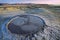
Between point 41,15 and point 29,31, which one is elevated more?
point 41,15

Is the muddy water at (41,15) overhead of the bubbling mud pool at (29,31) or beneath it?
overhead

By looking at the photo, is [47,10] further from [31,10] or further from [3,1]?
[3,1]

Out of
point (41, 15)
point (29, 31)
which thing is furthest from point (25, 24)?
point (41, 15)

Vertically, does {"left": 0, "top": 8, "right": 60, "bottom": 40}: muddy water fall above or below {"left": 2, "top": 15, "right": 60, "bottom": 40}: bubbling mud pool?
above

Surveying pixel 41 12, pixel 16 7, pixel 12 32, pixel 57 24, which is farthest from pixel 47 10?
pixel 12 32

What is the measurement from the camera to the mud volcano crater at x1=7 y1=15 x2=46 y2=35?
1245 mm

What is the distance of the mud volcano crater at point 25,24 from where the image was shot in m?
1.25

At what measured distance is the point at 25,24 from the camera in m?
1.29

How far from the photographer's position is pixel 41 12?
4.51ft

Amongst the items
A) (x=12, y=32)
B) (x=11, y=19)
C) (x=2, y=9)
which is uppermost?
(x=2, y=9)

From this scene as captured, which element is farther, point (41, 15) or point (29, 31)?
point (41, 15)

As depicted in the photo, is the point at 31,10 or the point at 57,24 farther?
the point at 31,10

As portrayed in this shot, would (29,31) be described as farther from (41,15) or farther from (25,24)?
(41,15)

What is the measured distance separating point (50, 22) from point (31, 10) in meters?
0.23
